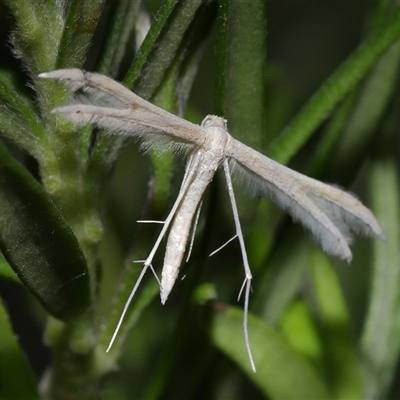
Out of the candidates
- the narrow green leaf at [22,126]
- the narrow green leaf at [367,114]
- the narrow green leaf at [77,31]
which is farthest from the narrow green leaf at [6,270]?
the narrow green leaf at [367,114]

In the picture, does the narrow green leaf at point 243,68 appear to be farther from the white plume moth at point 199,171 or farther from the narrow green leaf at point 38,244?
the narrow green leaf at point 38,244

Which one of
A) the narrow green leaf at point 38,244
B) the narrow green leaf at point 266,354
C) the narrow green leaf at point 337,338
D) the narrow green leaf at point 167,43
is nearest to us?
the narrow green leaf at point 38,244

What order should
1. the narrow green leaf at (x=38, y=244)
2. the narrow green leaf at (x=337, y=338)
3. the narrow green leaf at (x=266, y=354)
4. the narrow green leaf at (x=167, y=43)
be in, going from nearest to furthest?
1. the narrow green leaf at (x=38, y=244)
2. the narrow green leaf at (x=167, y=43)
3. the narrow green leaf at (x=266, y=354)
4. the narrow green leaf at (x=337, y=338)

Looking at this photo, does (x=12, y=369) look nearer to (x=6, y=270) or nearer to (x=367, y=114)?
(x=6, y=270)

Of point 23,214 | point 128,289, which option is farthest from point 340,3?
point 23,214

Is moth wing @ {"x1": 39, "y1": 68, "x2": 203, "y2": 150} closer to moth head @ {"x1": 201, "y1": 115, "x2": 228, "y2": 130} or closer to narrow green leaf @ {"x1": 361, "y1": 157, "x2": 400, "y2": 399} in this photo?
moth head @ {"x1": 201, "y1": 115, "x2": 228, "y2": 130}

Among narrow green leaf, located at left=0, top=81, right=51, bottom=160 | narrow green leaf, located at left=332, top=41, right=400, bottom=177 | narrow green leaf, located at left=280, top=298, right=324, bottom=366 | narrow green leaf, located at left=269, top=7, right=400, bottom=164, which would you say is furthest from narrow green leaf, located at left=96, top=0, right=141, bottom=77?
narrow green leaf, located at left=280, top=298, right=324, bottom=366

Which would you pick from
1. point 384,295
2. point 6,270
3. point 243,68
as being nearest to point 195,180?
point 243,68
